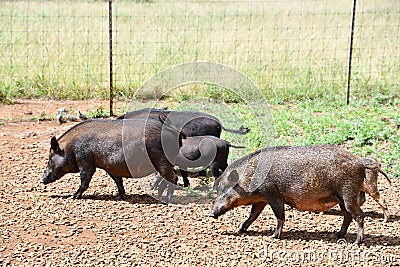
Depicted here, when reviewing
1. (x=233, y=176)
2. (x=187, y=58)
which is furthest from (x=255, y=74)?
(x=233, y=176)

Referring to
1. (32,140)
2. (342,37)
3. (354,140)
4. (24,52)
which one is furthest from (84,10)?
(354,140)

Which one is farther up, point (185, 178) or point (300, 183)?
point (300, 183)

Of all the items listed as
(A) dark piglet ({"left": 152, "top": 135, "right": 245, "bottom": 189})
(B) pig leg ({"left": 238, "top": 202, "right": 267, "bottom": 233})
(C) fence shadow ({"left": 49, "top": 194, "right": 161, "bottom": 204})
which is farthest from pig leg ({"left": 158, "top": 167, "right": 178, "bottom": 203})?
(B) pig leg ({"left": 238, "top": 202, "right": 267, "bottom": 233})

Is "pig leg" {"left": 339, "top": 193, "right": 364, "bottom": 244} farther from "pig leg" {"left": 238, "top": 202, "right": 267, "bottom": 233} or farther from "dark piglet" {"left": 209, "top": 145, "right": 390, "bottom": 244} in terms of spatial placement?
"pig leg" {"left": 238, "top": 202, "right": 267, "bottom": 233}

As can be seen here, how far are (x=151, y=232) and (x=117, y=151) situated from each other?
1.21 metres

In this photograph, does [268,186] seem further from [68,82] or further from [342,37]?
[342,37]

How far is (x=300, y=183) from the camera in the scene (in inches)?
224

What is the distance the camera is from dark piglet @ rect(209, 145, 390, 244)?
18.3ft

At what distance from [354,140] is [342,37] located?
285 inches

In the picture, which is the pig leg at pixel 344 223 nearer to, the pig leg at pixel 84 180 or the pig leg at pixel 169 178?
the pig leg at pixel 169 178

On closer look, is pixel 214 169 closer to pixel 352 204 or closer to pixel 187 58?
pixel 352 204

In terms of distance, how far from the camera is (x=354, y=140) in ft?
29.2

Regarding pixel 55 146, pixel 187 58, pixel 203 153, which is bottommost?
pixel 203 153

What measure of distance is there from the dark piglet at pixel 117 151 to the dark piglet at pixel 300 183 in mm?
1033
